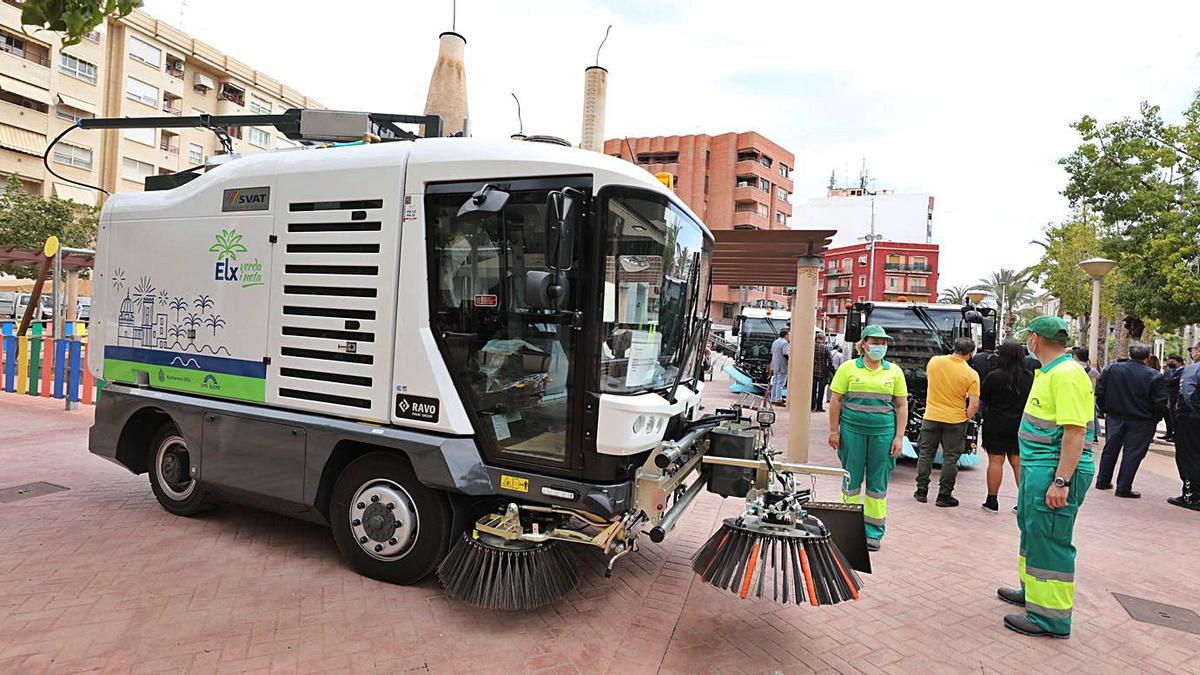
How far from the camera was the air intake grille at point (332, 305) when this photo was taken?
4.06m

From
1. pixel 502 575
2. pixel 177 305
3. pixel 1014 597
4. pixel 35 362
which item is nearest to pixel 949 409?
pixel 1014 597

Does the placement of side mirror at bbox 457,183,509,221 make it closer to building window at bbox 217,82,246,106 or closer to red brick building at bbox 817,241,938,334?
building window at bbox 217,82,246,106

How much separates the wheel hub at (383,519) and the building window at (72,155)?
1615 inches

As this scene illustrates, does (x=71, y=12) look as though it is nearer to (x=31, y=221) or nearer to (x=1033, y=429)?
(x=1033, y=429)

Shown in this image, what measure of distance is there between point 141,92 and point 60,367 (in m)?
37.3

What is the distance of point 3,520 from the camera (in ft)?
16.5

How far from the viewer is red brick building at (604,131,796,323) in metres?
57.7

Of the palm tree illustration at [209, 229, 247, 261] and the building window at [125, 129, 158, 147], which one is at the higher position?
the building window at [125, 129, 158, 147]

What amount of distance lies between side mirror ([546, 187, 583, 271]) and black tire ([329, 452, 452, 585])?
171 centimetres

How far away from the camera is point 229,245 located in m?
4.64

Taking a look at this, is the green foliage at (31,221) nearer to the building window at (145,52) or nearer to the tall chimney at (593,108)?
the building window at (145,52)

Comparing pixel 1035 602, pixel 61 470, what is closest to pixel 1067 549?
pixel 1035 602

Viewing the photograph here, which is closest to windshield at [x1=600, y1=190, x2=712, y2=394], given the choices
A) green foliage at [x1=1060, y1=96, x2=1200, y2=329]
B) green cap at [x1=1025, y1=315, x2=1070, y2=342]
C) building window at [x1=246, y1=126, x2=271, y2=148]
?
green cap at [x1=1025, y1=315, x2=1070, y2=342]

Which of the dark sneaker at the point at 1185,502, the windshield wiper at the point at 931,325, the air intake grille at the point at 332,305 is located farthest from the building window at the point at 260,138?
the dark sneaker at the point at 1185,502
